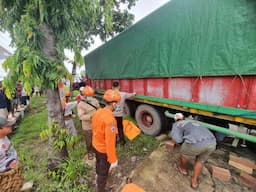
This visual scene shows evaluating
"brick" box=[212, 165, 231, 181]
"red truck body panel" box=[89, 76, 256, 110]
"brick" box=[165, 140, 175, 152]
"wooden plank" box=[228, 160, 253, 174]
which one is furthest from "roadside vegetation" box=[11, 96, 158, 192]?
"wooden plank" box=[228, 160, 253, 174]

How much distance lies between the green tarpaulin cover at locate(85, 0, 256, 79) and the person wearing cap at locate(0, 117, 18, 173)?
9.60 feet

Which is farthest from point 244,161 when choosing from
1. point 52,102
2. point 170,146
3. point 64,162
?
point 52,102

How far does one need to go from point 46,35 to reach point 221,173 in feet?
12.2

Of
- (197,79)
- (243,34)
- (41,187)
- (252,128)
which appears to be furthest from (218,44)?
(41,187)

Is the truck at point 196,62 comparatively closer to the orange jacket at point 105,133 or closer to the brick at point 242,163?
the brick at point 242,163

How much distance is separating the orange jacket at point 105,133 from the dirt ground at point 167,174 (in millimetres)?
819

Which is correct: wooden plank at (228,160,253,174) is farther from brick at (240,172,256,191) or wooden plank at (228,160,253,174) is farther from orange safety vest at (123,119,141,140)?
orange safety vest at (123,119,141,140)

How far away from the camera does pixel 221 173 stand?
253 cm

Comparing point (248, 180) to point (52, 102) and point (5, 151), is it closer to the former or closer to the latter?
point (52, 102)

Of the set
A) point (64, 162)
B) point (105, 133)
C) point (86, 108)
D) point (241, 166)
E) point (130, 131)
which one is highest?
point (86, 108)

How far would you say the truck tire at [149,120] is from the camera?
3.87 metres

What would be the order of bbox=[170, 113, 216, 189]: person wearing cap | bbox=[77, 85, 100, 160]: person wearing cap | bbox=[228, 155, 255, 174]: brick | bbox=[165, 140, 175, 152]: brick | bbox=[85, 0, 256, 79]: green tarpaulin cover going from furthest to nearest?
bbox=[165, 140, 175, 152]: brick
bbox=[77, 85, 100, 160]: person wearing cap
bbox=[228, 155, 255, 174]: brick
bbox=[170, 113, 216, 189]: person wearing cap
bbox=[85, 0, 256, 79]: green tarpaulin cover

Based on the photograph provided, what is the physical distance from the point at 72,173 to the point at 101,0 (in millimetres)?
2931

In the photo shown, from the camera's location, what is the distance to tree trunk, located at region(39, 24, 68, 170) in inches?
84.0
